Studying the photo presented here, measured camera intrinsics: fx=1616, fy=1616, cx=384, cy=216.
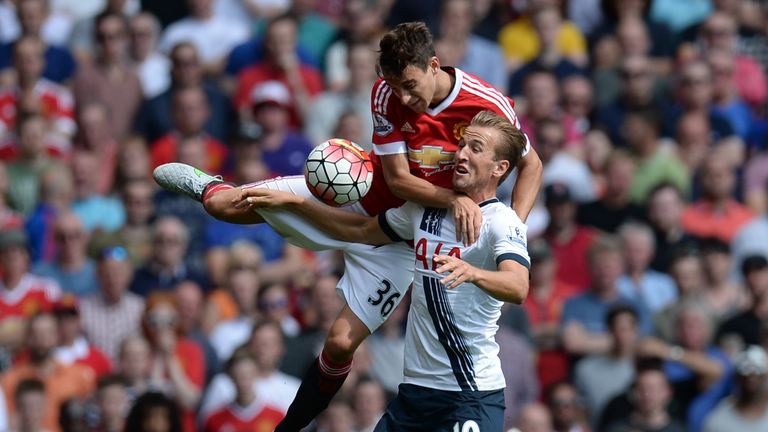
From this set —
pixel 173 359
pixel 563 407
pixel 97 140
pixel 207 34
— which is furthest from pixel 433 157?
pixel 207 34

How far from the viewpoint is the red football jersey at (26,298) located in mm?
12672

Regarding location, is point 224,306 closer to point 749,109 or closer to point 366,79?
point 366,79

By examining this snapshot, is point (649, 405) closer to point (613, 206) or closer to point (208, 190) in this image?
point (613, 206)

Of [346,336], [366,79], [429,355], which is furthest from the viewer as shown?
[366,79]

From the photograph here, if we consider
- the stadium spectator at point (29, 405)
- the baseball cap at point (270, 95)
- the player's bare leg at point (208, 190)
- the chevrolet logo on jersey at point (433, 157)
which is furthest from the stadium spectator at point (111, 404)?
the chevrolet logo on jersey at point (433, 157)

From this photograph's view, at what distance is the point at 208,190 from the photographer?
927cm

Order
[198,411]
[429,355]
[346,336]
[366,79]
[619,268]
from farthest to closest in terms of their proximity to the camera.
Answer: [366,79]
[619,268]
[198,411]
[346,336]
[429,355]

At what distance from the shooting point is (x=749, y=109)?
1614 cm

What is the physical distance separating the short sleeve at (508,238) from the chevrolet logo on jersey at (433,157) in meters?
0.61

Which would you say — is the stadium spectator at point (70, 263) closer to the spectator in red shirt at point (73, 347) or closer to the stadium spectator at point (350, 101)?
the spectator in red shirt at point (73, 347)

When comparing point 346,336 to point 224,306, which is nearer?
point 346,336

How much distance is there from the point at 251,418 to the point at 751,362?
12.4ft

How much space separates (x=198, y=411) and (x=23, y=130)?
123 inches

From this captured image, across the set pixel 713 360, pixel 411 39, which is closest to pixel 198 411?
pixel 713 360
